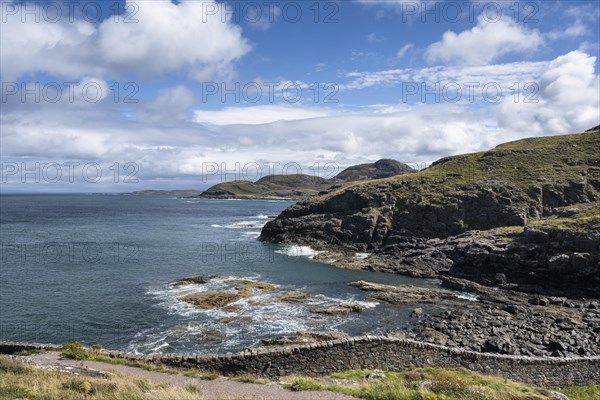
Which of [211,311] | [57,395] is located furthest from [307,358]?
[211,311]

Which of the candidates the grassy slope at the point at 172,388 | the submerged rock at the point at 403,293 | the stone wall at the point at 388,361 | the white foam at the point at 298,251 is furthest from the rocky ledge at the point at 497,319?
the white foam at the point at 298,251

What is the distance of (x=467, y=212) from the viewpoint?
8400cm

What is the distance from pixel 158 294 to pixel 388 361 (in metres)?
31.9

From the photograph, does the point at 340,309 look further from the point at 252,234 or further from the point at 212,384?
the point at 252,234

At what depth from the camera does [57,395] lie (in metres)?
14.3

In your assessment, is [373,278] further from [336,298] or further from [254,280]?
[254,280]

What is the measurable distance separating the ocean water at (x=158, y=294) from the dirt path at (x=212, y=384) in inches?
460

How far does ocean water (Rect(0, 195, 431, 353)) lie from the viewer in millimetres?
36062

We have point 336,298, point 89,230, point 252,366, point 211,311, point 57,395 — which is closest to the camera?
point 57,395

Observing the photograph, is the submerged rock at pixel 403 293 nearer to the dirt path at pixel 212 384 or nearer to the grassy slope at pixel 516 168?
the dirt path at pixel 212 384

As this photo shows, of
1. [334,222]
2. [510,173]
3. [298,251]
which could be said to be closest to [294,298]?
[298,251]

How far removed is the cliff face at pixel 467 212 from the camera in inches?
2340

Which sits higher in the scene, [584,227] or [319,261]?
[584,227]

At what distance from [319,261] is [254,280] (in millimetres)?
16750
